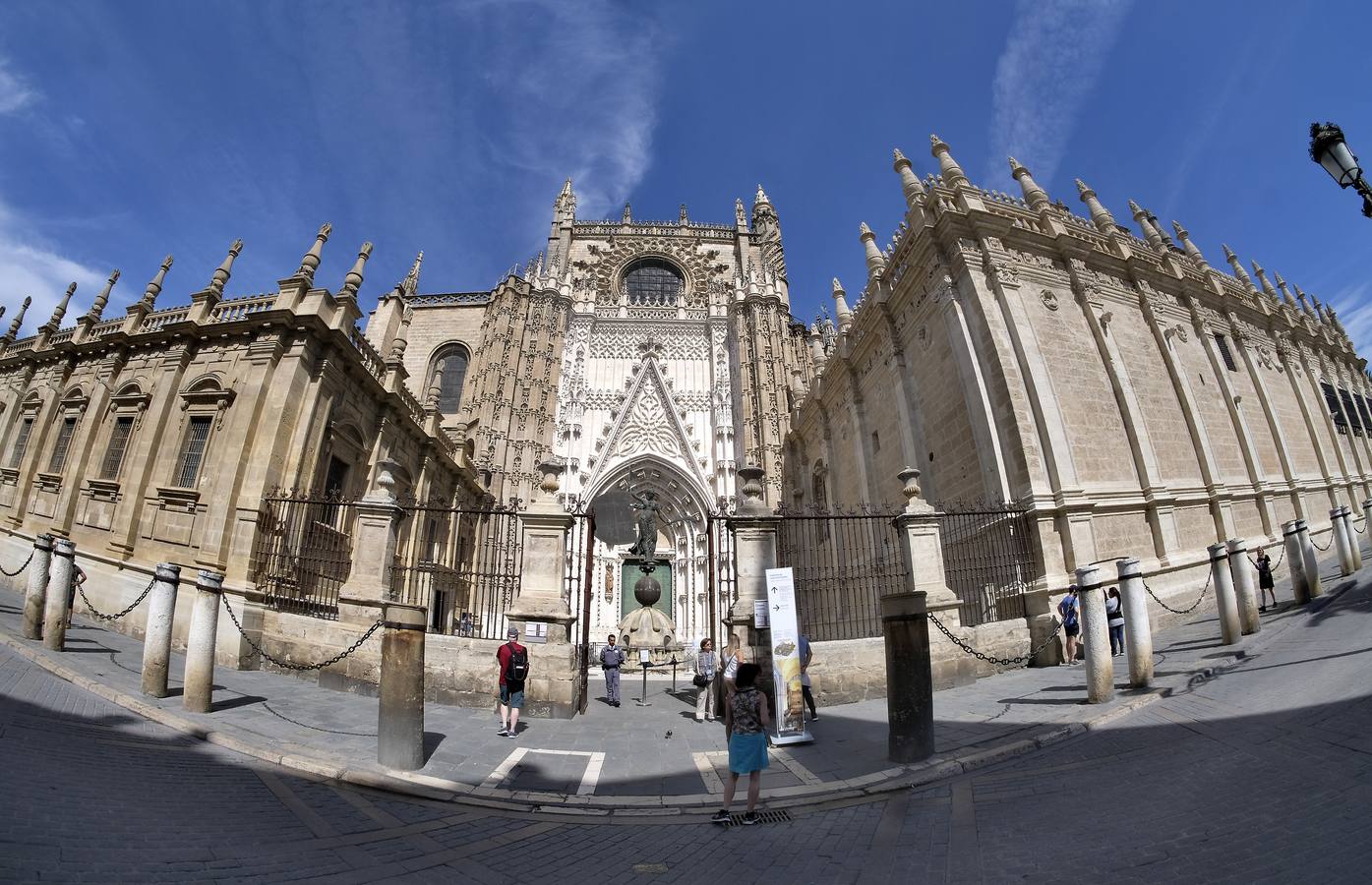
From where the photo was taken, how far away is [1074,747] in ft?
16.8

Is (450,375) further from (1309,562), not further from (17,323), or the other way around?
(1309,562)

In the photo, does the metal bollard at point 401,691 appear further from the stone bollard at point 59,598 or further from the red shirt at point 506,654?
the stone bollard at point 59,598

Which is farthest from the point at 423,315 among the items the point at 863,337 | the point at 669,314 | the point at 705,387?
the point at 863,337

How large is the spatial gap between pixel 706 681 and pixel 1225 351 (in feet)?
65.7

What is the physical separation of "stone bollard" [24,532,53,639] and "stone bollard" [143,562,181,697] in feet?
12.7

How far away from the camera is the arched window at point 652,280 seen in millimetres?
35250

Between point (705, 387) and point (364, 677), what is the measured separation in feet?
78.6

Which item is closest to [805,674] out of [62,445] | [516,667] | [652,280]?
[516,667]

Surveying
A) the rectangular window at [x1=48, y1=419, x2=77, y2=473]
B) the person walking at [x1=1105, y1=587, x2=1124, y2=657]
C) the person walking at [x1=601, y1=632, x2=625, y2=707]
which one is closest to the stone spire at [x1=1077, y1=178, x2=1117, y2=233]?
the person walking at [x1=1105, y1=587, x2=1124, y2=657]

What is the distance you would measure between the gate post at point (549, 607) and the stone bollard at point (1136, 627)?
7.45 m

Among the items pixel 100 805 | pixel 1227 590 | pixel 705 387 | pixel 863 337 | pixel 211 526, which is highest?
pixel 705 387

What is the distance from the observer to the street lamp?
6199 mm

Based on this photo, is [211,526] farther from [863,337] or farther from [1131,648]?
[863,337]

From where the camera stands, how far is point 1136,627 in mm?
6816
